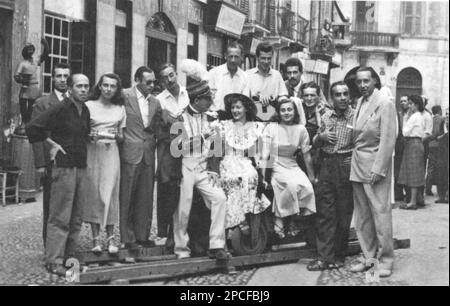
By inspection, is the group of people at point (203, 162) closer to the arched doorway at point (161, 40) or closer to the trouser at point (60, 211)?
the trouser at point (60, 211)

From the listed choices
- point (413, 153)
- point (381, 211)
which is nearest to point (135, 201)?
Result: point (381, 211)

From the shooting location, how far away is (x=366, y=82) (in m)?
5.12

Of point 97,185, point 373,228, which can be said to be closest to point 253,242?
point 373,228

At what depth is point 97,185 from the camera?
17.5ft

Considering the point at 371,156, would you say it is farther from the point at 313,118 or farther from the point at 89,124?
the point at 89,124

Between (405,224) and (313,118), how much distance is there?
6.67ft

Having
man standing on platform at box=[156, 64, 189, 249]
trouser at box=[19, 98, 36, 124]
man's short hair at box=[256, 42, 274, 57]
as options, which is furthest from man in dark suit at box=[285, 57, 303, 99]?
trouser at box=[19, 98, 36, 124]

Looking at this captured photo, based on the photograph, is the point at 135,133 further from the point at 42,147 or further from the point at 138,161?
the point at 42,147

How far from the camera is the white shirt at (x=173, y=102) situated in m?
5.62

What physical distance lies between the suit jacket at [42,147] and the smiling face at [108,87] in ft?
1.25

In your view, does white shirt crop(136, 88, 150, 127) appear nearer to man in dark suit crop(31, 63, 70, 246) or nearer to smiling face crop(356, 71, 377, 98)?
man in dark suit crop(31, 63, 70, 246)

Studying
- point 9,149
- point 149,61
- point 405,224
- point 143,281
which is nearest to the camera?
point 143,281

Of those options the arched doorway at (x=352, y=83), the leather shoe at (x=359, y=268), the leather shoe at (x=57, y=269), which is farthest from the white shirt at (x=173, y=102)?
the leather shoe at (x=359, y=268)

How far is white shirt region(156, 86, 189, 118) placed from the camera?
18.5 ft
